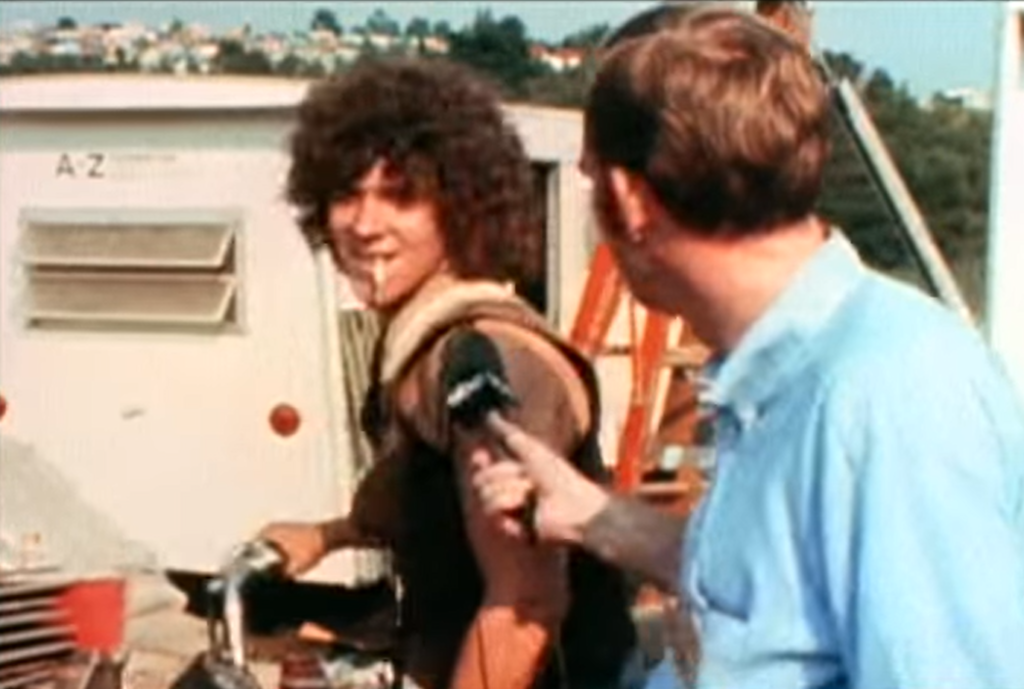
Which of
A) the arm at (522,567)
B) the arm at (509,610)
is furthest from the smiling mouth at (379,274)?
the arm at (509,610)

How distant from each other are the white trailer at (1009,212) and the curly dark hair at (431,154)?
2.61m

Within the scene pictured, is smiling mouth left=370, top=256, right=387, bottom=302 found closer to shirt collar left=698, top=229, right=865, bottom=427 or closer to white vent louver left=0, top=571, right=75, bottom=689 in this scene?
white vent louver left=0, top=571, right=75, bottom=689

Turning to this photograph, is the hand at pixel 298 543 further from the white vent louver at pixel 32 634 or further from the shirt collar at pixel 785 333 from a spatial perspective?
the shirt collar at pixel 785 333

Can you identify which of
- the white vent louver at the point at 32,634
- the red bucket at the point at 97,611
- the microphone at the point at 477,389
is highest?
the microphone at the point at 477,389

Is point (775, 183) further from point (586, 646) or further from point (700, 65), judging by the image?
point (586, 646)

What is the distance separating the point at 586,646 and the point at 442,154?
629 millimetres

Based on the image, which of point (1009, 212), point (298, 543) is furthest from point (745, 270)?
point (1009, 212)

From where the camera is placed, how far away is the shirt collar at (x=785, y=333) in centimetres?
211

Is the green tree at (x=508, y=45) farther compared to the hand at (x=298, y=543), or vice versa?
the green tree at (x=508, y=45)

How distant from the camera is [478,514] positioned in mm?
2826

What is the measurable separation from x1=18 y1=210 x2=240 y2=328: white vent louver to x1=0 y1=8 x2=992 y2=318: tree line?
841 millimetres

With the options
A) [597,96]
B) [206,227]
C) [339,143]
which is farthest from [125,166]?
[597,96]

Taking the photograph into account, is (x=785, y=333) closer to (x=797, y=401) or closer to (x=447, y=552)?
(x=797, y=401)

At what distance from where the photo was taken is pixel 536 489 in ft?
8.39
